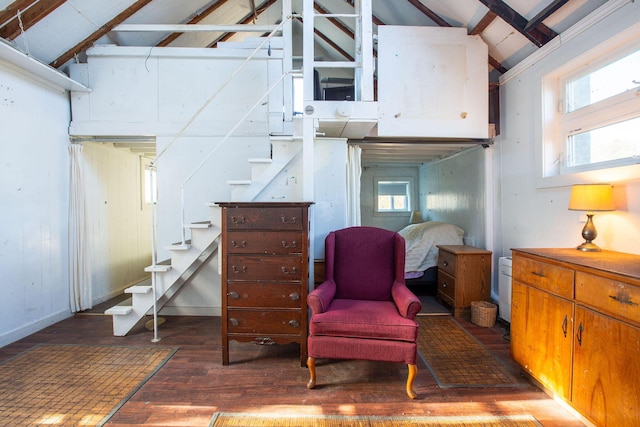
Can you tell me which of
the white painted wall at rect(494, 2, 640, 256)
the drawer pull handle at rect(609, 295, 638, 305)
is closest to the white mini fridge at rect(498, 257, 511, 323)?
the white painted wall at rect(494, 2, 640, 256)

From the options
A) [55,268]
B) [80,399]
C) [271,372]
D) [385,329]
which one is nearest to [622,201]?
[385,329]

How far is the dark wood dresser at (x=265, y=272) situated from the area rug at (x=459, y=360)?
106 cm

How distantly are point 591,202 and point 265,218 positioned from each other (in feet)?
7.47

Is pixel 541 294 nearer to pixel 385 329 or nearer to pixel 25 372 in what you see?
pixel 385 329

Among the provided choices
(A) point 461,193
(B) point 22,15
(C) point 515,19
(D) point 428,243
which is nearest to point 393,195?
(A) point 461,193

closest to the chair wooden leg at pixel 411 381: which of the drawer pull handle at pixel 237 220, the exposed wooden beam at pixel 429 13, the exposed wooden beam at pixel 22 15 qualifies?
the drawer pull handle at pixel 237 220

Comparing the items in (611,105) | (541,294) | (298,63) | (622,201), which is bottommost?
(541,294)

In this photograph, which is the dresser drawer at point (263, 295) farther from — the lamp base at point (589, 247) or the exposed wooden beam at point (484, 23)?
the exposed wooden beam at point (484, 23)

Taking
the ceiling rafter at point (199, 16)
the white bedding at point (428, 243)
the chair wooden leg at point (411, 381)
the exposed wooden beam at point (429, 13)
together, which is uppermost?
the ceiling rafter at point (199, 16)

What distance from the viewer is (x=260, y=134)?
352 centimetres

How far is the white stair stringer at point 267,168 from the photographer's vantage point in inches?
114

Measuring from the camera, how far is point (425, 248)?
4043 millimetres

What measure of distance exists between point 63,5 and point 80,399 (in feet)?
11.2

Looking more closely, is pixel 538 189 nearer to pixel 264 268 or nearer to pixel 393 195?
pixel 264 268
